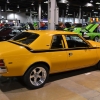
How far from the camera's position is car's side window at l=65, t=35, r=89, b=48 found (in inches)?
195

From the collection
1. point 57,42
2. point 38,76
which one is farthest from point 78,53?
point 38,76

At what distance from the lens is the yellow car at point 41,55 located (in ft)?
12.6

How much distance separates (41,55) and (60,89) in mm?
988

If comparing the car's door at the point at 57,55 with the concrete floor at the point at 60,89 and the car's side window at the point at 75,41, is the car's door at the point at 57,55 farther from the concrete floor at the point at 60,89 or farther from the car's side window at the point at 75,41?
the concrete floor at the point at 60,89

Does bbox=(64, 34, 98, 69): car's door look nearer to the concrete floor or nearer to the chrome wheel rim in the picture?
the concrete floor

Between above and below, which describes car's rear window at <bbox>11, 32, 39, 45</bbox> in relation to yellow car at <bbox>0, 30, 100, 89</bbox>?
above

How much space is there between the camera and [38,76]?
4340 millimetres

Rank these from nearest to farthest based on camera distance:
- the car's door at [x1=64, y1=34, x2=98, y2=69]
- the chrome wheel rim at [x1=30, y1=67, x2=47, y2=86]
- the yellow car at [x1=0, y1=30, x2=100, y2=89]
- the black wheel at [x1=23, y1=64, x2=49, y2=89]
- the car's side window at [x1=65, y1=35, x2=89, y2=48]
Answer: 1. the yellow car at [x1=0, y1=30, x2=100, y2=89]
2. the black wheel at [x1=23, y1=64, x2=49, y2=89]
3. the chrome wheel rim at [x1=30, y1=67, x2=47, y2=86]
4. the car's door at [x1=64, y1=34, x2=98, y2=69]
5. the car's side window at [x1=65, y1=35, x2=89, y2=48]

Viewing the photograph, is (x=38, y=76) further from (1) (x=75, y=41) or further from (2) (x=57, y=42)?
(1) (x=75, y=41)

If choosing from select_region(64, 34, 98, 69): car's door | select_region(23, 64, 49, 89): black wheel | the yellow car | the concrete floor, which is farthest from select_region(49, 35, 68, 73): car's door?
the concrete floor

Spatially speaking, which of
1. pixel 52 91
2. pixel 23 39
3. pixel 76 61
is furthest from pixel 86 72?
pixel 23 39

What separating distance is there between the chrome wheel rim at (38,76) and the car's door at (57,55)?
0.28m

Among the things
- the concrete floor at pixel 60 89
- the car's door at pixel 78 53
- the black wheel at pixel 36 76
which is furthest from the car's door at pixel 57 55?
the concrete floor at pixel 60 89

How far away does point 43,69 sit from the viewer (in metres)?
4.35
